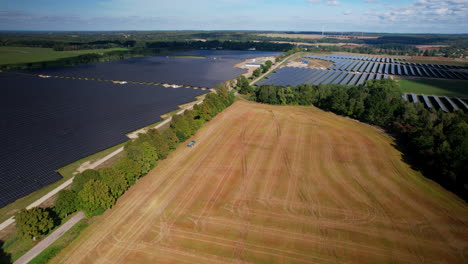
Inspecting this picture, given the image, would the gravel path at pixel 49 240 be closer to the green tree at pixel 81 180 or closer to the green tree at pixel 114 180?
the green tree at pixel 81 180

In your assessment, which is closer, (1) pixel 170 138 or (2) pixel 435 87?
(1) pixel 170 138

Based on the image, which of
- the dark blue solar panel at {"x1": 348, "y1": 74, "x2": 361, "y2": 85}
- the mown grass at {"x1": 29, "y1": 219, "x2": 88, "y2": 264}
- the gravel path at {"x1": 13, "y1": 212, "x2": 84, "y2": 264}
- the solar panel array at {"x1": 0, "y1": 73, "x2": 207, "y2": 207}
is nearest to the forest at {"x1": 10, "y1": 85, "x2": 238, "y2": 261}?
the mown grass at {"x1": 29, "y1": 219, "x2": 88, "y2": 264}

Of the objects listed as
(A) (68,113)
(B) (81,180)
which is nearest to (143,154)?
(B) (81,180)

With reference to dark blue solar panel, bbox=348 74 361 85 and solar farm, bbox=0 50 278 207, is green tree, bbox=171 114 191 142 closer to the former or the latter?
solar farm, bbox=0 50 278 207

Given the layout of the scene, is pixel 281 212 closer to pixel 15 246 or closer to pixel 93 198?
pixel 93 198

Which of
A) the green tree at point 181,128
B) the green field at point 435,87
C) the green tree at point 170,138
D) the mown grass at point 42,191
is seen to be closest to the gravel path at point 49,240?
the mown grass at point 42,191

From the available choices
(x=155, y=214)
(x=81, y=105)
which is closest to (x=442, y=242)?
(x=155, y=214)

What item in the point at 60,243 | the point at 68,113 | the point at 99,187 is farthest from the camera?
the point at 68,113
